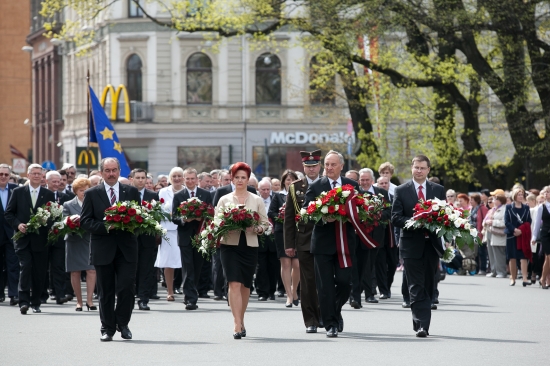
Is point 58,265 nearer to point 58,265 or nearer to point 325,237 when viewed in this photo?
point 58,265

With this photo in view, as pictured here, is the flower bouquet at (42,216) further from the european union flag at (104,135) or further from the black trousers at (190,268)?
the european union flag at (104,135)

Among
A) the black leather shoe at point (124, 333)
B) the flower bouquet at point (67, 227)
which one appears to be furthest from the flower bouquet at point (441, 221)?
the flower bouquet at point (67, 227)

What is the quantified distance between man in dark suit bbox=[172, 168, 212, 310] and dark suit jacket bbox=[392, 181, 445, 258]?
17.6 feet

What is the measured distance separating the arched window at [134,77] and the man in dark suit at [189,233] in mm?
39671

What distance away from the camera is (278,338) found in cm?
1327

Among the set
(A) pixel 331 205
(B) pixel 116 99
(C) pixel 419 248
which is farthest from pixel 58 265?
(B) pixel 116 99

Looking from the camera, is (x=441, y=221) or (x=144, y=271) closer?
(x=441, y=221)

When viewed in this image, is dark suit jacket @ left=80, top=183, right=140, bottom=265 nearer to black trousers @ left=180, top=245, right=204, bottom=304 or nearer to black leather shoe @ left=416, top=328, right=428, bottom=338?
black leather shoe @ left=416, top=328, right=428, bottom=338

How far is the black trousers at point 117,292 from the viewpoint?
13.1m

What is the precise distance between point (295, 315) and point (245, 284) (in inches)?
128

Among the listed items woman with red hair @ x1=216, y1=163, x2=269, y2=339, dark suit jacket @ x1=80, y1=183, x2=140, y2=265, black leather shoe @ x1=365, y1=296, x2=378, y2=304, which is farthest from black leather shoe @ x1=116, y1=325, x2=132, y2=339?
black leather shoe @ x1=365, y1=296, x2=378, y2=304

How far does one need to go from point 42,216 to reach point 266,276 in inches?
177

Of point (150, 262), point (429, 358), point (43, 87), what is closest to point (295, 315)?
point (150, 262)

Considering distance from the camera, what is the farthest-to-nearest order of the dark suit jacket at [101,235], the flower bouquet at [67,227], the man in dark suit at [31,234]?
the man in dark suit at [31,234]
the flower bouquet at [67,227]
the dark suit jacket at [101,235]
